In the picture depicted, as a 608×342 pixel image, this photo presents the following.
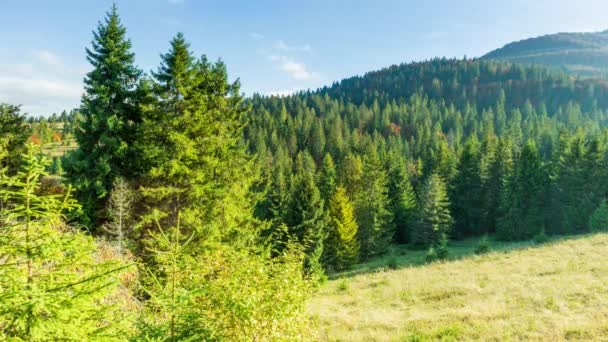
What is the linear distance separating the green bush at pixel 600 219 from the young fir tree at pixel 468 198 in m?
16.3

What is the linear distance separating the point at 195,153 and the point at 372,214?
36062 millimetres

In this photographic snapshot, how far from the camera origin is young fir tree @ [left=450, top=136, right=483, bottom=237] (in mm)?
59281

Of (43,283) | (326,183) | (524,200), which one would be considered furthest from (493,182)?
(43,283)

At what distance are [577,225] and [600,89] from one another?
546ft

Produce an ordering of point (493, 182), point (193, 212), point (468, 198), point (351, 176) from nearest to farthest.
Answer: point (193, 212) < point (351, 176) < point (493, 182) < point (468, 198)

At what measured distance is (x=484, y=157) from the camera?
200 feet

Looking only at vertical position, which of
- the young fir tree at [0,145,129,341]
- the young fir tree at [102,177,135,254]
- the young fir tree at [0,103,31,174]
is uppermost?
the young fir tree at [0,103,31,174]

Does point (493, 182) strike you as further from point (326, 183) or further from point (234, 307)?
point (234, 307)

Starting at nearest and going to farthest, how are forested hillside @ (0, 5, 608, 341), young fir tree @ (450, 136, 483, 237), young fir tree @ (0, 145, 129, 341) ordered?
young fir tree @ (0, 145, 129, 341) < forested hillside @ (0, 5, 608, 341) < young fir tree @ (450, 136, 483, 237)

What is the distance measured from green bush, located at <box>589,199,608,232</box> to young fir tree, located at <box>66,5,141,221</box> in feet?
167

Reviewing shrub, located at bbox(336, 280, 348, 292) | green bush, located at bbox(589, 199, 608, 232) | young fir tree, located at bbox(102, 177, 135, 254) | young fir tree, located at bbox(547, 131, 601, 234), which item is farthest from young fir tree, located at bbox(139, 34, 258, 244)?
young fir tree, located at bbox(547, 131, 601, 234)

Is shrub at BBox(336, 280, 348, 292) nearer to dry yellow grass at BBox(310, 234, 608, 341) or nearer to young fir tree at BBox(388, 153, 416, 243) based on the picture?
dry yellow grass at BBox(310, 234, 608, 341)

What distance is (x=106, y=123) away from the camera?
62.3 feet

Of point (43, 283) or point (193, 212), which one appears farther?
point (193, 212)
